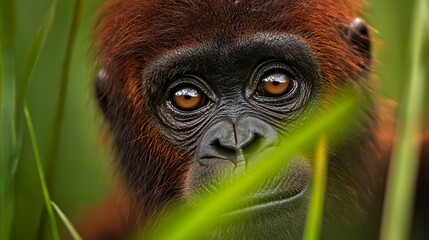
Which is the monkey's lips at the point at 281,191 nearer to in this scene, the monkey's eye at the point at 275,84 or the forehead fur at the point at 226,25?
the monkey's eye at the point at 275,84

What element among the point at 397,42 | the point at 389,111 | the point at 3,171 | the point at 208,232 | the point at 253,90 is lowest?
the point at 3,171

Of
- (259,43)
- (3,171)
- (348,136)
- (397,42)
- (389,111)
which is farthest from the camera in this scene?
(397,42)

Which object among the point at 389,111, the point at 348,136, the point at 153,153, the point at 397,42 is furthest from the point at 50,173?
the point at 397,42

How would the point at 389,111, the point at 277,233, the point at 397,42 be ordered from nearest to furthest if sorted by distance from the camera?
1. the point at 277,233
2. the point at 389,111
3. the point at 397,42

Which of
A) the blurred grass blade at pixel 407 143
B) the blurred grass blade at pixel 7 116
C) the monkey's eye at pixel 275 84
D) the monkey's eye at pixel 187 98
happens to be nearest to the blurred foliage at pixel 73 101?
the monkey's eye at pixel 187 98

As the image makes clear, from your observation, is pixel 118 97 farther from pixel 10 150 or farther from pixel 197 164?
pixel 10 150

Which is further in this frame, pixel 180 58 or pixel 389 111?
pixel 389 111

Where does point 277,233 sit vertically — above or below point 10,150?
above
